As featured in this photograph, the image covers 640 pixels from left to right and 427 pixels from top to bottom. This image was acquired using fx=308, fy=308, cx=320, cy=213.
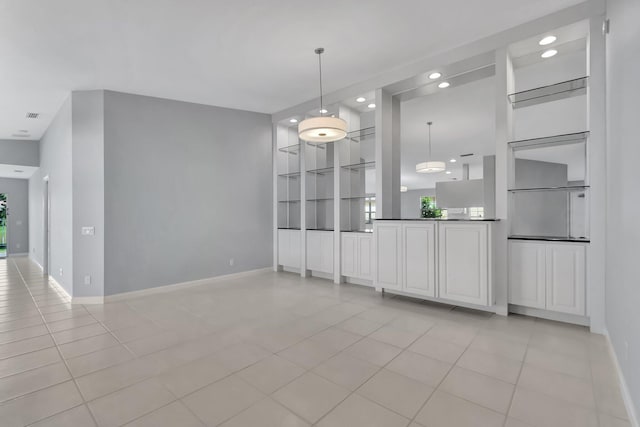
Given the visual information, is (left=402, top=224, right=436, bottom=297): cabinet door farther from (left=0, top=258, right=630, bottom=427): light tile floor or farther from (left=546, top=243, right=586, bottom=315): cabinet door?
(left=546, top=243, right=586, bottom=315): cabinet door

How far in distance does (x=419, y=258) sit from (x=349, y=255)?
1.49m

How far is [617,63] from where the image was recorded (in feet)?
7.98

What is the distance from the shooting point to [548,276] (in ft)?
11.4

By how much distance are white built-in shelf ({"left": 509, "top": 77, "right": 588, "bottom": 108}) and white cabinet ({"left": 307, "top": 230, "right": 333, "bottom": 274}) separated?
11.3ft

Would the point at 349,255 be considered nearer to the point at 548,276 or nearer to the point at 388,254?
the point at 388,254

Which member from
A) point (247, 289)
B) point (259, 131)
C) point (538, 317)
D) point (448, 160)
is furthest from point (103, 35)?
point (448, 160)

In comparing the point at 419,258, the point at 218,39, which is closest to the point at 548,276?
the point at 419,258

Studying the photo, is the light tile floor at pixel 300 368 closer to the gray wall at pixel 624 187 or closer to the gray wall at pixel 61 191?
the gray wall at pixel 624 187

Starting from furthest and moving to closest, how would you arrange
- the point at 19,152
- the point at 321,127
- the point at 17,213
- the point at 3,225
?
the point at 3,225, the point at 17,213, the point at 19,152, the point at 321,127

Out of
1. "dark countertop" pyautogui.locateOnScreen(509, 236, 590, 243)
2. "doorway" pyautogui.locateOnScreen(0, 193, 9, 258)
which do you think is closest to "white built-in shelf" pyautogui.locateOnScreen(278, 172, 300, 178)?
"dark countertop" pyautogui.locateOnScreen(509, 236, 590, 243)

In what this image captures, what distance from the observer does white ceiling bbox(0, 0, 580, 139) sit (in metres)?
3.15

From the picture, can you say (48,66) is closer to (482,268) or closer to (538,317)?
(482,268)

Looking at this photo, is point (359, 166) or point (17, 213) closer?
point (359, 166)

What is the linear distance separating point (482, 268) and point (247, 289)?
360cm
